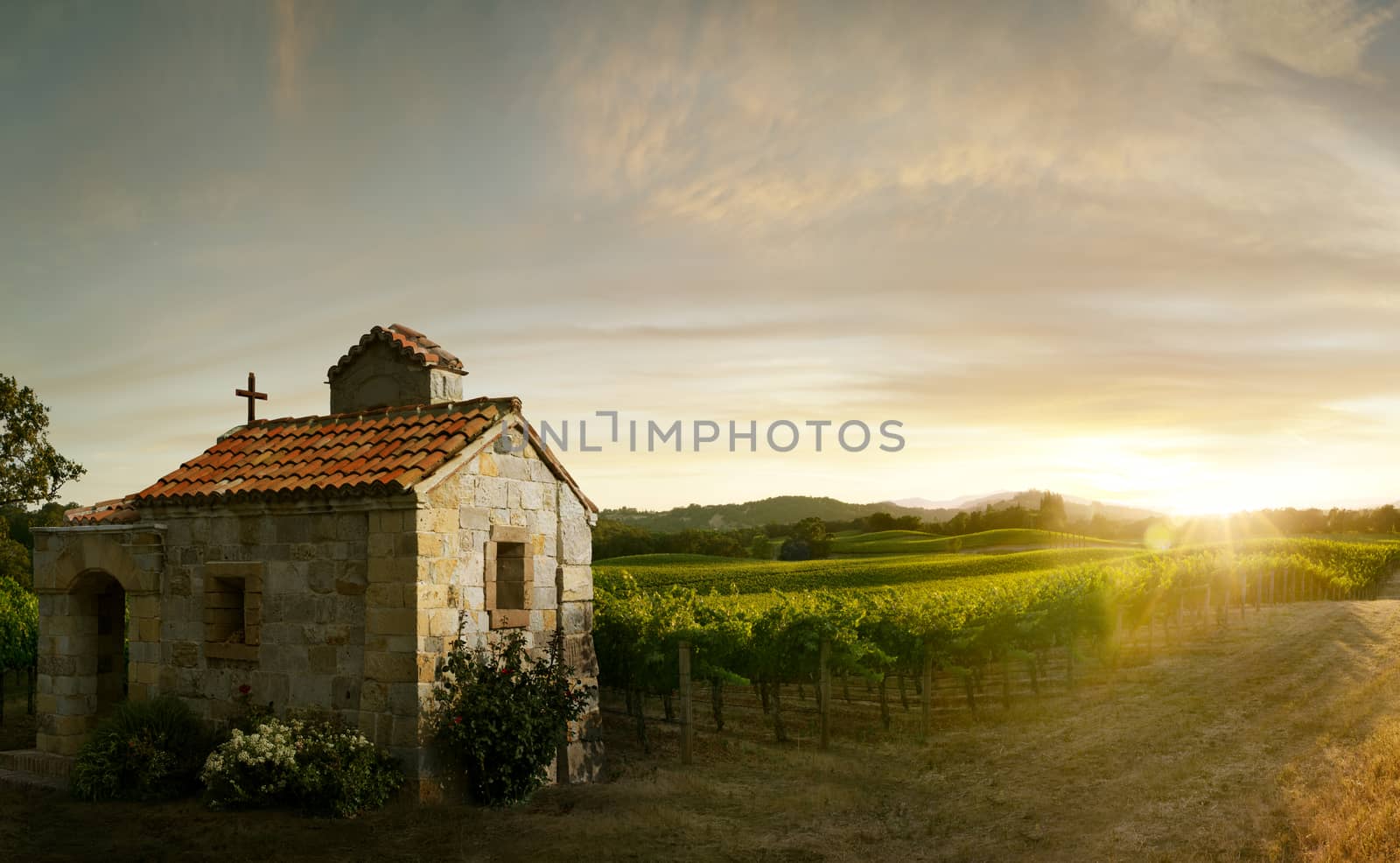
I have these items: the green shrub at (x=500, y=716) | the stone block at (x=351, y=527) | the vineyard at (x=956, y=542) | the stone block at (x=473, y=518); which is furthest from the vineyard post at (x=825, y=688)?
the vineyard at (x=956, y=542)

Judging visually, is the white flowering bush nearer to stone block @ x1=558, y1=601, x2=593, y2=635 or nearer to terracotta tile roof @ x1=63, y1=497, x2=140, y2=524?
stone block @ x1=558, y1=601, x2=593, y2=635

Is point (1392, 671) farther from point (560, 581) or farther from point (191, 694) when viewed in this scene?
point (191, 694)

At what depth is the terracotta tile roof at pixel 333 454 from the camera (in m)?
10.6

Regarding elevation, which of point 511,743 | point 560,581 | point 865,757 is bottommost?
point 865,757

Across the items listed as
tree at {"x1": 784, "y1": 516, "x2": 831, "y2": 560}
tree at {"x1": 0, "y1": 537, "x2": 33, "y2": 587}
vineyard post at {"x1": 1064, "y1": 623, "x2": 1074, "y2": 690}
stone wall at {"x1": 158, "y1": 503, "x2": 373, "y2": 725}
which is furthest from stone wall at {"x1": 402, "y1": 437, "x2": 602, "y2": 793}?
tree at {"x1": 784, "y1": 516, "x2": 831, "y2": 560}

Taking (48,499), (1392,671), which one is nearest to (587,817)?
(1392,671)

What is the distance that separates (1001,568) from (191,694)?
39572 mm

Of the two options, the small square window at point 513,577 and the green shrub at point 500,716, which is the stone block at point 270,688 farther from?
the small square window at point 513,577

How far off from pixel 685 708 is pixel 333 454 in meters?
6.16

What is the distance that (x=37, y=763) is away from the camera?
493 inches

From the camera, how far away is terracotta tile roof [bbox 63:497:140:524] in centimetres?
1261

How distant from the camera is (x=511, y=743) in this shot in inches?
412

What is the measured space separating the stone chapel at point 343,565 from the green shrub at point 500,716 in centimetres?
29

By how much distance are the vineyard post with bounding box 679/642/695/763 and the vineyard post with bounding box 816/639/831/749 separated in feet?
7.51
